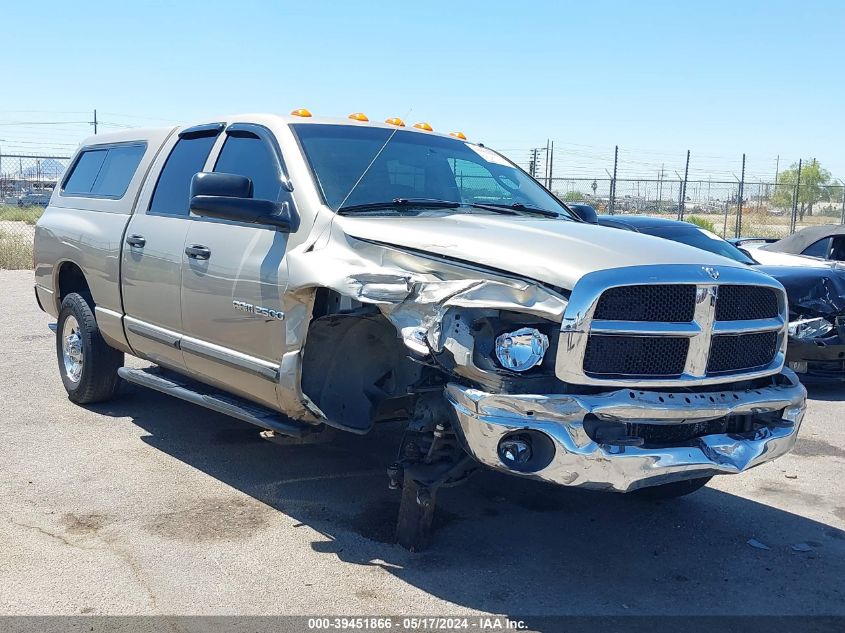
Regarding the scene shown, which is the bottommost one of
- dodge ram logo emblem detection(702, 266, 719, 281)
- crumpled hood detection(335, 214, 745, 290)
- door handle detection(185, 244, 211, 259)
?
door handle detection(185, 244, 211, 259)

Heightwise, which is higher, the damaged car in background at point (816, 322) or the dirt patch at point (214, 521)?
the damaged car in background at point (816, 322)

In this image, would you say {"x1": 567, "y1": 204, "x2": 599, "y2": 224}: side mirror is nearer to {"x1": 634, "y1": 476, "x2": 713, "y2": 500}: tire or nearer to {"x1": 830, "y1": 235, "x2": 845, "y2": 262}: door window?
{"x1": 634, "y1": 476, "x2": 713, "y2": 500}: tire

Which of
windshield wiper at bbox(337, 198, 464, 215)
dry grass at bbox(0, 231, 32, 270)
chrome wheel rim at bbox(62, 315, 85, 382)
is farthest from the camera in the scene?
dry grass at bbox(0, 231, 32, 270)

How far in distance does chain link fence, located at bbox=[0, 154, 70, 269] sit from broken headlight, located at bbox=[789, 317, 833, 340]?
21.5ft

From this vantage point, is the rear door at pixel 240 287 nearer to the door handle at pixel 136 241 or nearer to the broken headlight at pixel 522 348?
the door handle at pixel 136 241

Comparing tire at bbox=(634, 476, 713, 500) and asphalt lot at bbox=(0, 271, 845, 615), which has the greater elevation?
tire at bbox=(634, 476, 713, 500)

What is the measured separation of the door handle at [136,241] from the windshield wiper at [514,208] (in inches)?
85.4

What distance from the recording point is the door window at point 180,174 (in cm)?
550

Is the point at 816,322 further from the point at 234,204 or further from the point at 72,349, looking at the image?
the point at 72,349

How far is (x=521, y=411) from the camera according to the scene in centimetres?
351

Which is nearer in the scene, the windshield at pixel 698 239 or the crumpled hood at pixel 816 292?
the crumpled hood at pixel 816 292

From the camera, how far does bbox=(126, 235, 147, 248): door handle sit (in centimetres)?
561

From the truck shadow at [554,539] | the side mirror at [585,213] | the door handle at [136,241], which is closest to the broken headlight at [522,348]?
the truck shadow at [554,539]

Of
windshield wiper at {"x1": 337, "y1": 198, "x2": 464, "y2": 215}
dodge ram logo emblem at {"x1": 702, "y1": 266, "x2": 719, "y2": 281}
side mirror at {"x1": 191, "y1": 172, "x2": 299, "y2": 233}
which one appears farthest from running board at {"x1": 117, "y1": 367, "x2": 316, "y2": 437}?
dodge ram logo emblem at {"x1": 702, "y1": 266, "x2": 719, "y2": 281}
